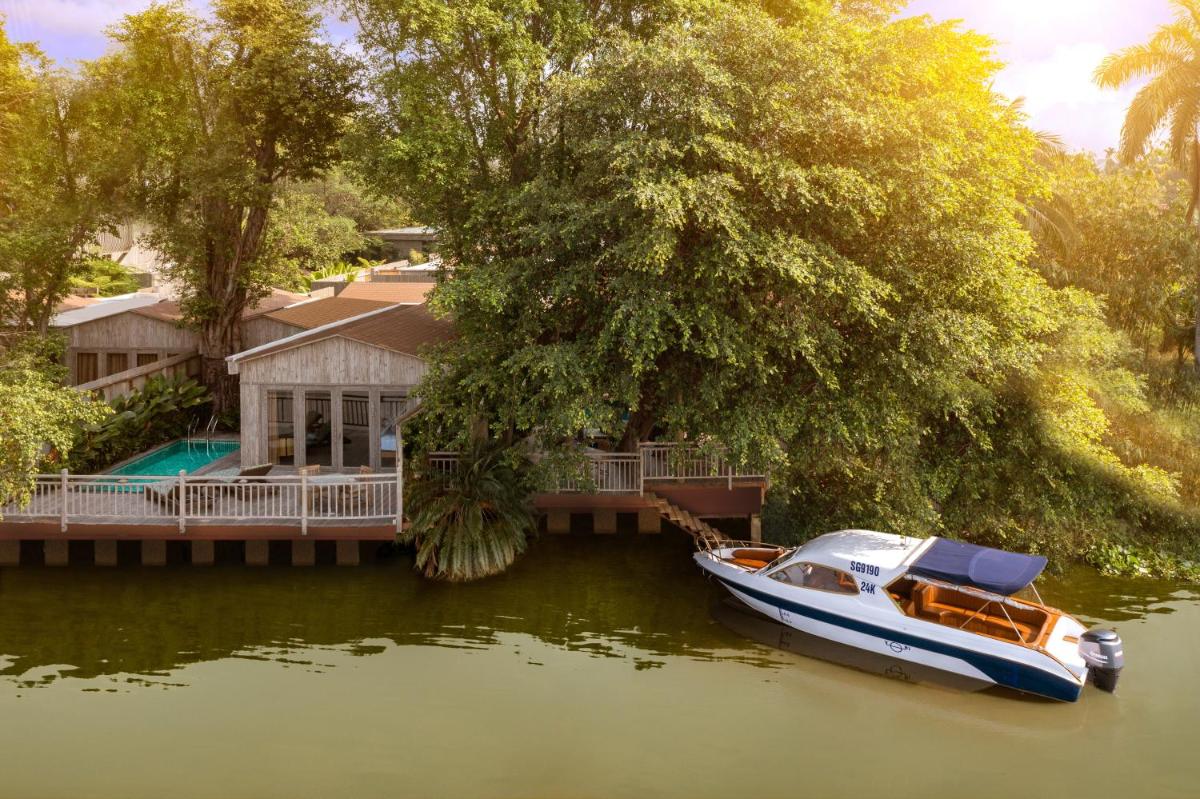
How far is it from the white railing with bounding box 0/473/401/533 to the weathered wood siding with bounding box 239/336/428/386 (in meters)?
3.02

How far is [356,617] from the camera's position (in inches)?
687

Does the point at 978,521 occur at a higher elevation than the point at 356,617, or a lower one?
higher

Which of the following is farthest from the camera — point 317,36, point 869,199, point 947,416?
point 317,36

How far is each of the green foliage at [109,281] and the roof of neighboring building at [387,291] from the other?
49.2 ft

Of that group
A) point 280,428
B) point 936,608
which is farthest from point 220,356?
point 936,608

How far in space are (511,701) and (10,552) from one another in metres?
12.4

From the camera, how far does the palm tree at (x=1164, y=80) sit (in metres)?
27.3

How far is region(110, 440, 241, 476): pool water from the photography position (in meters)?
23.1

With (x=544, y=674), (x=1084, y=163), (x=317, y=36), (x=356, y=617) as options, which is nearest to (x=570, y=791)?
(x=544, y=674)

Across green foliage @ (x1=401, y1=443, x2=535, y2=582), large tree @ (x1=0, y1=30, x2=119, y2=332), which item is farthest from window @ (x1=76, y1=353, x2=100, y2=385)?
green foliage @ (x1=401, y1=443, x2=535, y2=582)

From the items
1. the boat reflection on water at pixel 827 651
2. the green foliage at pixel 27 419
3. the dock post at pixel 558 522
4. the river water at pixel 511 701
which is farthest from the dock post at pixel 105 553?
the boat reflection on water at pixel 827 651

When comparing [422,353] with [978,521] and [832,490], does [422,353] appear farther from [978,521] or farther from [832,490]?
[978,521]

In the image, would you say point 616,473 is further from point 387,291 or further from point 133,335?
point 133,335

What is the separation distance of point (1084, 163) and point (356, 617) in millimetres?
28680
